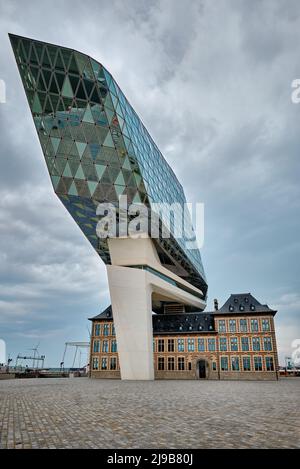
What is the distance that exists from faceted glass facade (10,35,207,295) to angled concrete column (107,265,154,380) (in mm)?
9990

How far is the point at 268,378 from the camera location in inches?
2203

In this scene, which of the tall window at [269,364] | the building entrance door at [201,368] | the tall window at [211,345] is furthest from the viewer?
the tall window at [211,345]

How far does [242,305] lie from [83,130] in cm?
4338

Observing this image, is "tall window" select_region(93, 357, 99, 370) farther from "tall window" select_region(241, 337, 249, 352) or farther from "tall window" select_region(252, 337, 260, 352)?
"tall window" select_region(252, 337, 260, 352)

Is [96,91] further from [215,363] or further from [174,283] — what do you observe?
[215,363]

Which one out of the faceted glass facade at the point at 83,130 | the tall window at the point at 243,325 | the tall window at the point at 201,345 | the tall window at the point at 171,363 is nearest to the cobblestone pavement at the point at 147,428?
the faceted glass facade at the point at 83,130

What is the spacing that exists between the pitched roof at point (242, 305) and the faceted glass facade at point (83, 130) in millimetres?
28218

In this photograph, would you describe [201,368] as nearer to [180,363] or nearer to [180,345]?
A: [180,363]

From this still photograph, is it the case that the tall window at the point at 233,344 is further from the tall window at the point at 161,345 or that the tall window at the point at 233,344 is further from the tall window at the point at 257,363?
the tall window at the point at 161,345

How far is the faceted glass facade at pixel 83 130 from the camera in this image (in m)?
34.0

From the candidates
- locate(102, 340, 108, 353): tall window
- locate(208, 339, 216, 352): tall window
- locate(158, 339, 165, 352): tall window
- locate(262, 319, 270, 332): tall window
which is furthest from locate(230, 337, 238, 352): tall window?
locate(102, 340, 108, 353): tall window
